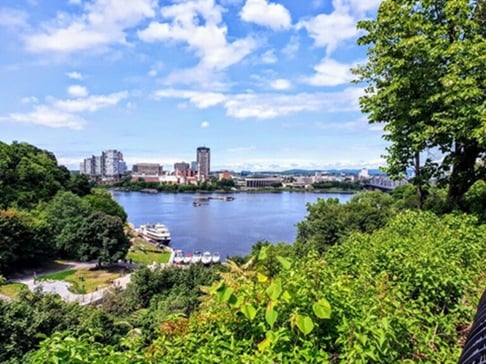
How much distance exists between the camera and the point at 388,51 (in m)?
6.46

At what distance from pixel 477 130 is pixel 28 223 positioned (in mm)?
23014

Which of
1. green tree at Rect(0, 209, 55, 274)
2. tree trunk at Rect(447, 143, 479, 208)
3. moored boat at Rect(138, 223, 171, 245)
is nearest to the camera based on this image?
tree trunk at Rect(447, 143, 479, 208)

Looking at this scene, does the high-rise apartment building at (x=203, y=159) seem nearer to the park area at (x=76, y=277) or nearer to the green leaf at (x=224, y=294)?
the park area at (x=76, y=277)

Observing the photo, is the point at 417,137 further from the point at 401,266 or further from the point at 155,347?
the point at 155,347

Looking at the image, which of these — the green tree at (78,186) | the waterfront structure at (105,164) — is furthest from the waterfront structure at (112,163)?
the green tree at (78,186)

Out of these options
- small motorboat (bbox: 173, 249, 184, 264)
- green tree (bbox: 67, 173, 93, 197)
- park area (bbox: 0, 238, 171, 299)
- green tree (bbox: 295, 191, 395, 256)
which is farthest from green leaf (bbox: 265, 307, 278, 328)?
green tree (bbox: 67, 173, 93, 197)

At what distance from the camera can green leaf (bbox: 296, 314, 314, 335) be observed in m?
1.40

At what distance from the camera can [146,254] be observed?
30375 millimetres

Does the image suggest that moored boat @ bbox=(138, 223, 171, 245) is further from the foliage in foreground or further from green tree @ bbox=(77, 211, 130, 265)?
the foliage in foreground

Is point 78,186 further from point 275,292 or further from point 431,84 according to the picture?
point 275,292

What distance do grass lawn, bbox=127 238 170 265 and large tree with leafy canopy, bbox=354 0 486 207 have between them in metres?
23.5

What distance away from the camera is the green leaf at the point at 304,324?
1.40 metres

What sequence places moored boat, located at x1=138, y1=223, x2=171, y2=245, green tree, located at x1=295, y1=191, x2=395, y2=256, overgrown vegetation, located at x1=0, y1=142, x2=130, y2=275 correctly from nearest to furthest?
green tree, located at x1=295, y1=191, x2=395, y2=256 < overgrown vegetation, located at x1=0, y1=142, x2=130, y2=275 < moored boat, located at x1=138, y1=223, x2=171, y2=245

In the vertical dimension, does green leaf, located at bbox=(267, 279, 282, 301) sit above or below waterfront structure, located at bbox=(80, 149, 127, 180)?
below
